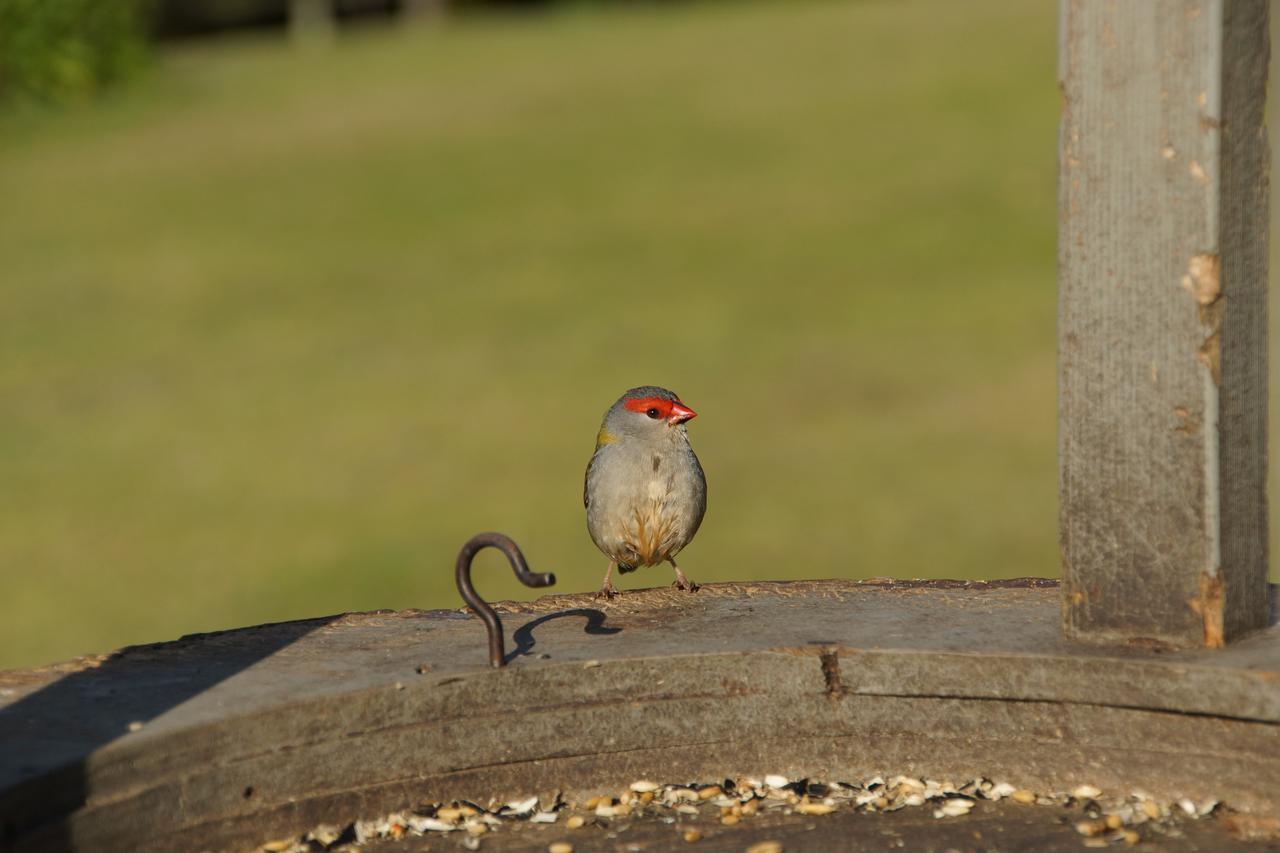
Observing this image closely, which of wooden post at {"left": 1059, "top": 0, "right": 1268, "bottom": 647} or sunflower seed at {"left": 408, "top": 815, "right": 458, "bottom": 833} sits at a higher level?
wooden post at {"left": 1059, "top": 0, "right": 1268, "bottom": 647}

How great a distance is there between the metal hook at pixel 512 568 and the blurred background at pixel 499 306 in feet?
22.2

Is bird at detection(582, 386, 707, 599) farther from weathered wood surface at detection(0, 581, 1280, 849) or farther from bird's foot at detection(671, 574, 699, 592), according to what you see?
weathered wood surface at detection(0, 581, 1280, 849)

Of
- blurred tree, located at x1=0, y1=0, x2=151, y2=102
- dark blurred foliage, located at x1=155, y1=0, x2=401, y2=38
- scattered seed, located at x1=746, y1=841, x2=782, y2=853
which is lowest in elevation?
scattered seed, located at x1=746, y1=841, x2=782, y2=853

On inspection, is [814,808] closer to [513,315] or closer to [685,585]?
[685,585]

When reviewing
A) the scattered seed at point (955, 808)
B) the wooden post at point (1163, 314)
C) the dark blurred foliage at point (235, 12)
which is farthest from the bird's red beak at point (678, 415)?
the dark blurred foliage at point (235, 12)

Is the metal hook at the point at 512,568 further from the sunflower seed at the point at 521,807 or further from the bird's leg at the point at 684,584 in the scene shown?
the bird's leg at the point at 684,584

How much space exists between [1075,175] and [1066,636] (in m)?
0.85

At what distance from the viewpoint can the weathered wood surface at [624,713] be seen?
3064mm

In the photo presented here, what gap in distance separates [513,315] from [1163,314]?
13.4 m

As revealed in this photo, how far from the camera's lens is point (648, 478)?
4.05m

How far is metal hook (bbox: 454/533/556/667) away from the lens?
3.04 metres

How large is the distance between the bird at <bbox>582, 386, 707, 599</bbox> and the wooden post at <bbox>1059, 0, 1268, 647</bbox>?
1.04 meters

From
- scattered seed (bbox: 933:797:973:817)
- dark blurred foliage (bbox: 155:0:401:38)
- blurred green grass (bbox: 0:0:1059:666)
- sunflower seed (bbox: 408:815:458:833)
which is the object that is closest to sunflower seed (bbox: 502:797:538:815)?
sunflower seed (bbox: 408:815:458:833)

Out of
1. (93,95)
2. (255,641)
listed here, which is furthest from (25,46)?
(255,641)
